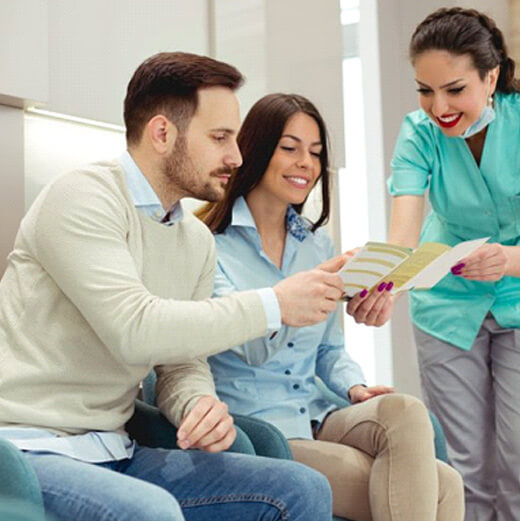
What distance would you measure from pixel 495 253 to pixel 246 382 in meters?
0.73

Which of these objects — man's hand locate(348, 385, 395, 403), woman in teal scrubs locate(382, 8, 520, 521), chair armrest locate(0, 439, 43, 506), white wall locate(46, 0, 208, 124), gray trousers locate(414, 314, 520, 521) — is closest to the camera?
chair armrest locate(0, 439, 43, 506)

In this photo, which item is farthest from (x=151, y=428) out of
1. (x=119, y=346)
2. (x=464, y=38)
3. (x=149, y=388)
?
(x=464, y=38)

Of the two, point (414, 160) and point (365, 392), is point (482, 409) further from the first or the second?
point (414, 160)

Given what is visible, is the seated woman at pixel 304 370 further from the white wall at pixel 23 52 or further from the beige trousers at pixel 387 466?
the white wall at pixel 23 52

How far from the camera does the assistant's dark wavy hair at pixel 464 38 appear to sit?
242cm

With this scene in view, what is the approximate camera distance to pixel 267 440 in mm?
1858

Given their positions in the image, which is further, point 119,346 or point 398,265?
point 398,265

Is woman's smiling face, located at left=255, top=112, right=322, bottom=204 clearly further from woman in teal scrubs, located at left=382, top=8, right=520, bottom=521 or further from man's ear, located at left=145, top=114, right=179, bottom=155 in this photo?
man's ear, located at left=145, top=114, right=179, bottom=155

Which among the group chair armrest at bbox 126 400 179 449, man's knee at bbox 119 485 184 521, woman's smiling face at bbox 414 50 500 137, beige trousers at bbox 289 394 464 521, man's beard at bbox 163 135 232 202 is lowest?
beige trousers at bbox 289 394 464 521

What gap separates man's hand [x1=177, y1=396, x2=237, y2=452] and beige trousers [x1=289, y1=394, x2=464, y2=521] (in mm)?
426

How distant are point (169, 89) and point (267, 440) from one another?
0.72 meters

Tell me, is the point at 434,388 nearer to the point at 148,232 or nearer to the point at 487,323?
the point at 487,323

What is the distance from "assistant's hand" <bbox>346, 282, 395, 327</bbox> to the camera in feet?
6.60

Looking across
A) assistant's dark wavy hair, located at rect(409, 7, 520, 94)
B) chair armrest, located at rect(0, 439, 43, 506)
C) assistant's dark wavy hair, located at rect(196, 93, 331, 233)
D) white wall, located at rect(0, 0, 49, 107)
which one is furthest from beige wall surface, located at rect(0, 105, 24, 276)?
assistant's dark wavy hair, located at rect(409, 7, 520, 94)
